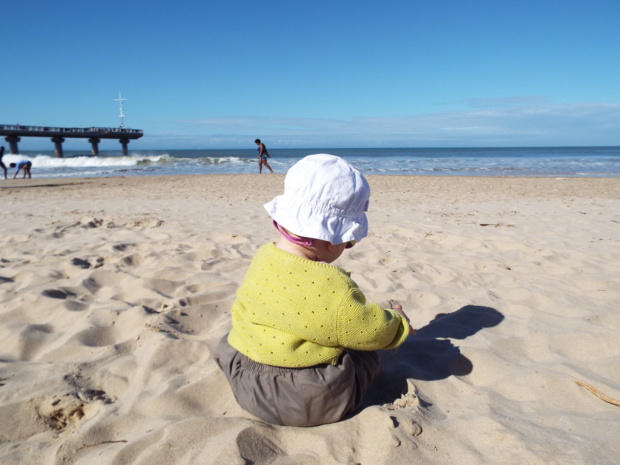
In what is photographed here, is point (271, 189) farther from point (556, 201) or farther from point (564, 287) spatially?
point (564, 287)

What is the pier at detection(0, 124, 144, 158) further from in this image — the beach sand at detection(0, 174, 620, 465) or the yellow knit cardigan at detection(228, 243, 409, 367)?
the yellow knit cardigan at detection(228, 243, 409, 367)

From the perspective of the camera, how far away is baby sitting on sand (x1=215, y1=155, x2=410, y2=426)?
5.21ft

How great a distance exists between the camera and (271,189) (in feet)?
37.0

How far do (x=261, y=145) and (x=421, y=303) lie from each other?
1462 cm

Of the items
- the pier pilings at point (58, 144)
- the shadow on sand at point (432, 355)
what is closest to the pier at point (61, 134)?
the pier pilings at point (58, 144)

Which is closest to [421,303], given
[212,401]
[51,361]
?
[212,401]

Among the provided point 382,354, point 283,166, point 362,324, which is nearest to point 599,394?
point 382,354

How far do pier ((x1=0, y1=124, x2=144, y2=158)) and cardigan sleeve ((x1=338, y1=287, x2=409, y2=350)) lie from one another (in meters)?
33.6

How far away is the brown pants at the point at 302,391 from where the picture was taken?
162cm

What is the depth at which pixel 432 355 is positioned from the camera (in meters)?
2.23

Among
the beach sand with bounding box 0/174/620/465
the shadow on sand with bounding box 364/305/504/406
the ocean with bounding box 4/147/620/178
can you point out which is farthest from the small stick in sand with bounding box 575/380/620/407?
the ocean with bounding box 4/147/620/178

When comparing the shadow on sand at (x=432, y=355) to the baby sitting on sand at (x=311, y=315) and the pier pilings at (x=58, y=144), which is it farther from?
the pier pilings at (x=58, y=144)

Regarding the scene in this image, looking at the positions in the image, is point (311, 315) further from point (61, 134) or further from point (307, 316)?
point (61, 134)

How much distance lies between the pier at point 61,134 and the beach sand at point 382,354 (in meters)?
30.1
